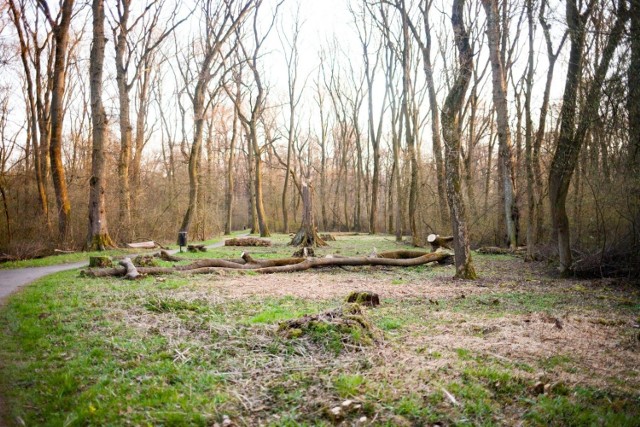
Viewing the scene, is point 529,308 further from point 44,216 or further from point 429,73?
point 44,216

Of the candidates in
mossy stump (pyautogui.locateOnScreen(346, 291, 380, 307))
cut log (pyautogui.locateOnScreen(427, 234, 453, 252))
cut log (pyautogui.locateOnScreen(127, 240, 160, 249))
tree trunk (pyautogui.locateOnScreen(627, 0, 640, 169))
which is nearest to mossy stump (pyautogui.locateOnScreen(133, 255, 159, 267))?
cut log (pyautogui.locateOnScreen(127, 240, 160, 249))

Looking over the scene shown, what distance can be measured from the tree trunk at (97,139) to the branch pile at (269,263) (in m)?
3.74

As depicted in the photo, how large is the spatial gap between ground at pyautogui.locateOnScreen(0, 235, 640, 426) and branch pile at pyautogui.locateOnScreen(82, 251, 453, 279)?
303cm

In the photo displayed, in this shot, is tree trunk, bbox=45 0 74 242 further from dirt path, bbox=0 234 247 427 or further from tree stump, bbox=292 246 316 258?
tree stump, bbox=292 246 316 258

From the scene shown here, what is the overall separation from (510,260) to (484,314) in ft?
30.1

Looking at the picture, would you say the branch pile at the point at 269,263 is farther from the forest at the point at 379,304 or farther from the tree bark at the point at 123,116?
the tree bark at the point at 123,116

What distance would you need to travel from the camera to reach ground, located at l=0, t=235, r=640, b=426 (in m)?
3.45

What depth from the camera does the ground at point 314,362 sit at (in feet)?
11.3

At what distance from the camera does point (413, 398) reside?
3561mm

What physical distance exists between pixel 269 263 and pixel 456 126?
6.03m

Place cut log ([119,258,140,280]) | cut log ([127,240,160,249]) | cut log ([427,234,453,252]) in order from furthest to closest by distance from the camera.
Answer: cut log ([127,240,160,249]) → cut log ([427,234,453,252]) → cut log ([119,258,140,280])

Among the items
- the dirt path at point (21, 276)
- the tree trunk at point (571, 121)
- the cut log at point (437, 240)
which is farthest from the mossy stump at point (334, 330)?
the cut log at point (437, 240)

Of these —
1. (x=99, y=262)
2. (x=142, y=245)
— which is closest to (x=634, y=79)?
(x=99, y=262)

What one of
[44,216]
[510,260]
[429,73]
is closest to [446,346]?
[510,260]
